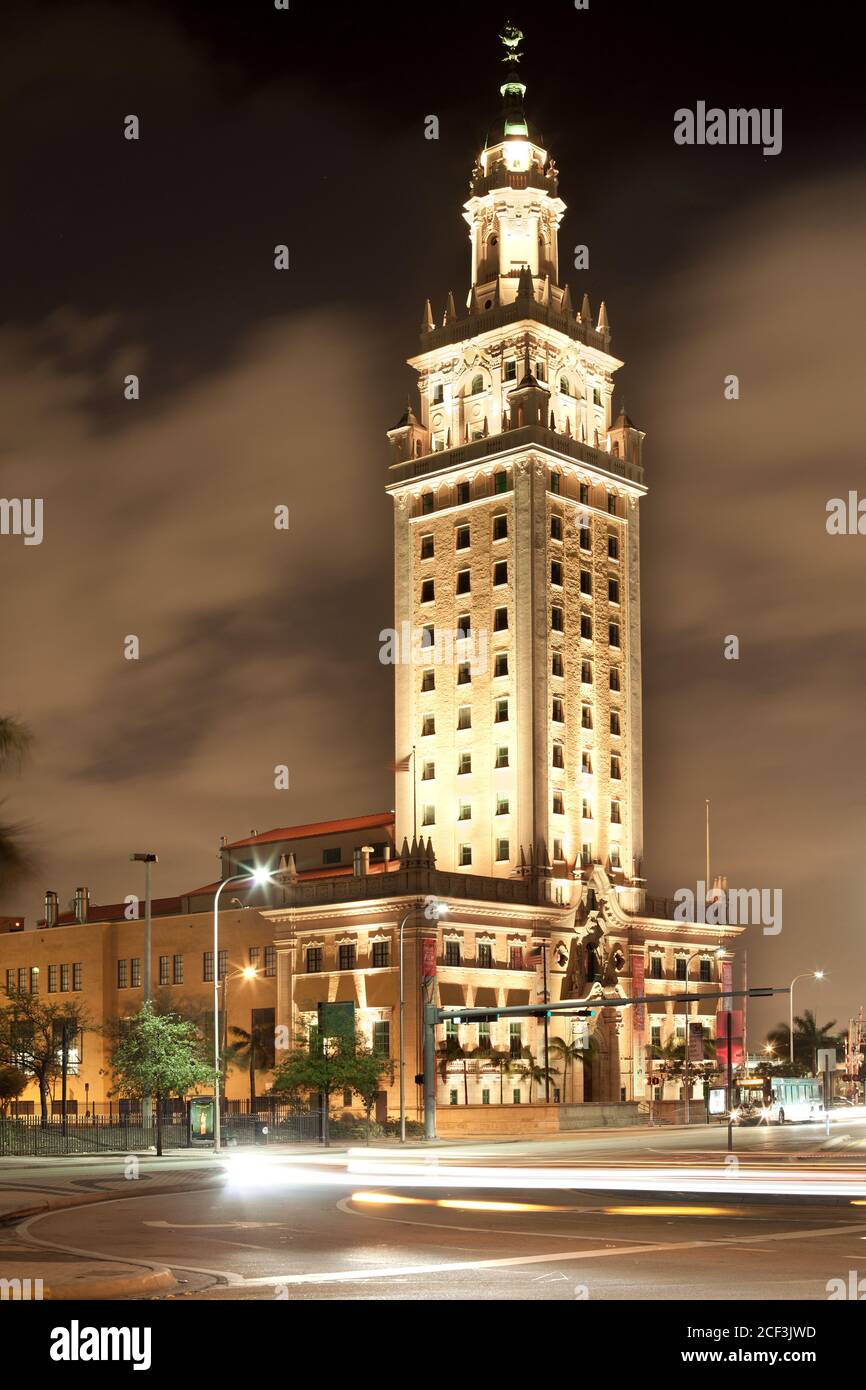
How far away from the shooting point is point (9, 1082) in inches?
3944

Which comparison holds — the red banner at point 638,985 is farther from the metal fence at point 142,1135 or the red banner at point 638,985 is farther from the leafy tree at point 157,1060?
the leafy tree at point 157,1060

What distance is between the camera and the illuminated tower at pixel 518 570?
110875 millimetres

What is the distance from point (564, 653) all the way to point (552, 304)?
27118mm

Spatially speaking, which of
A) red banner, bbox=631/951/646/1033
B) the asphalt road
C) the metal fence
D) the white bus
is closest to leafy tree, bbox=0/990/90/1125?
the metal fence

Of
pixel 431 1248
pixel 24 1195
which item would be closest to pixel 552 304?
pixel 24 1195

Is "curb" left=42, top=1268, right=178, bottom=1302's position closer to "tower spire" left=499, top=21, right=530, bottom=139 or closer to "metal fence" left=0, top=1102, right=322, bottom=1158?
"metal fence" left=0, top=1102, right=322, bottom=1158

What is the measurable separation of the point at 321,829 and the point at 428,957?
1317 inches

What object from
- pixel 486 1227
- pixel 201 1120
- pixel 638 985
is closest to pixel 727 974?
pixel 638 985

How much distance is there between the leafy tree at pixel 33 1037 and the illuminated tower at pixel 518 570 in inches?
1027

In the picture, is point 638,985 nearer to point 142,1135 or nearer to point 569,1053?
point 569,1053

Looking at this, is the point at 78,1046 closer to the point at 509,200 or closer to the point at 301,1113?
the point at 301,1113

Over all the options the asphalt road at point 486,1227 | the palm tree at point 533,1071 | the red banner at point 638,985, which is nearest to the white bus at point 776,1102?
the red banner at point 638,985

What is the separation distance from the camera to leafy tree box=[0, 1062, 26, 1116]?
98.8 metres

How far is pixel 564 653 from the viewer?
4456 inches
